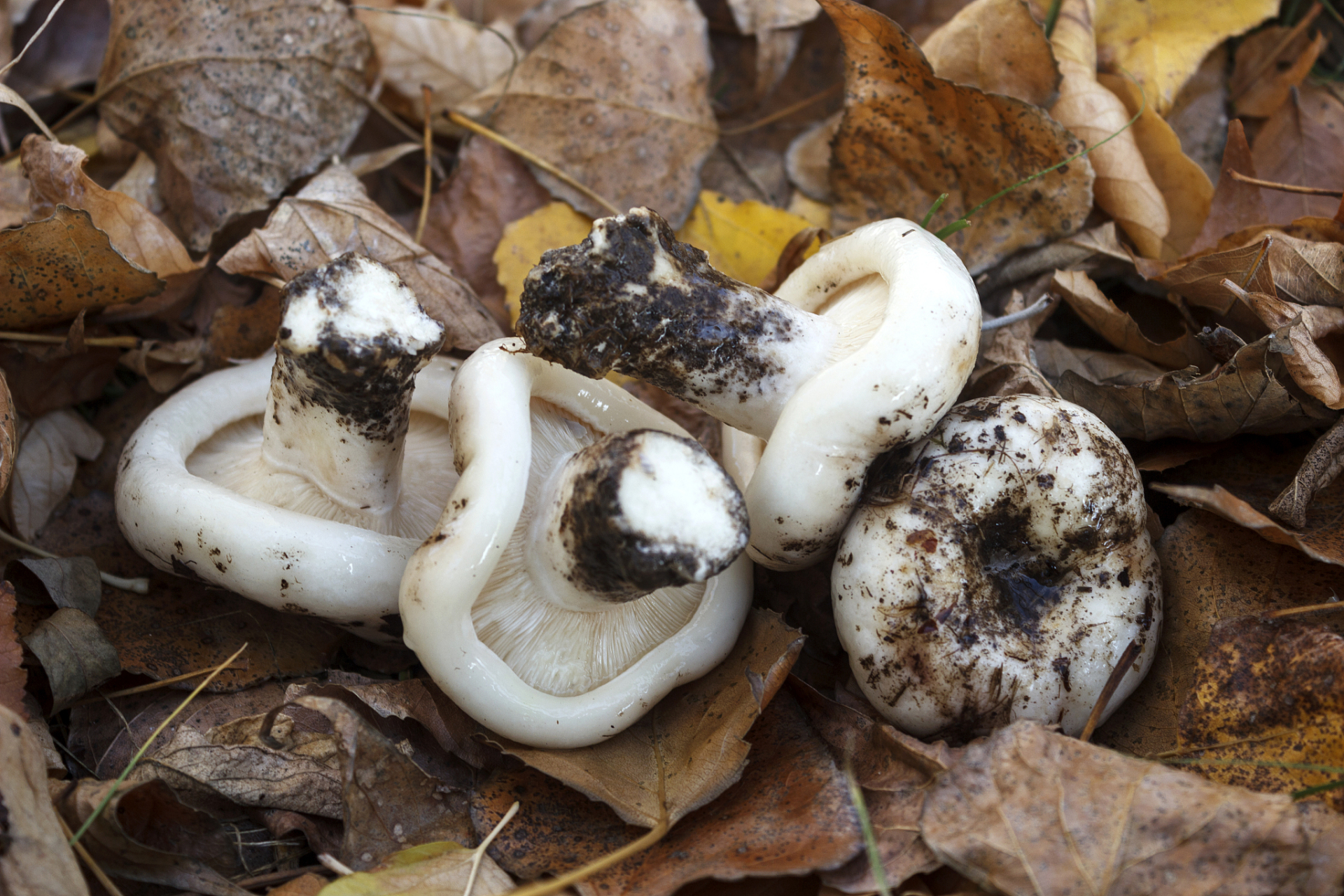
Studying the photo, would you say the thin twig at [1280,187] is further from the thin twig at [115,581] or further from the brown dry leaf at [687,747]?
the thin twig at [115,581]

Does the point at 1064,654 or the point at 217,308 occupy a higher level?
the point at 217,308

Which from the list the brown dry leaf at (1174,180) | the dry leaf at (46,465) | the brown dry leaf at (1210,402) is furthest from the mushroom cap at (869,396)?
the dry leaf at (46,465)

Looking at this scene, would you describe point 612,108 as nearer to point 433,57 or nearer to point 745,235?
point 745,235

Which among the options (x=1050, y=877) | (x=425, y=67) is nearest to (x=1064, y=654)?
(x=1050, y=877)

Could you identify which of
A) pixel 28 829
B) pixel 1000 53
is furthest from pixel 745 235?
pixel 28 829

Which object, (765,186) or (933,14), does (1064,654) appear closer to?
(765,186)

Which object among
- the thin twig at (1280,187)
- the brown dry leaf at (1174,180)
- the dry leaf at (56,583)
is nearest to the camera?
the dry leaf at (56,583)
